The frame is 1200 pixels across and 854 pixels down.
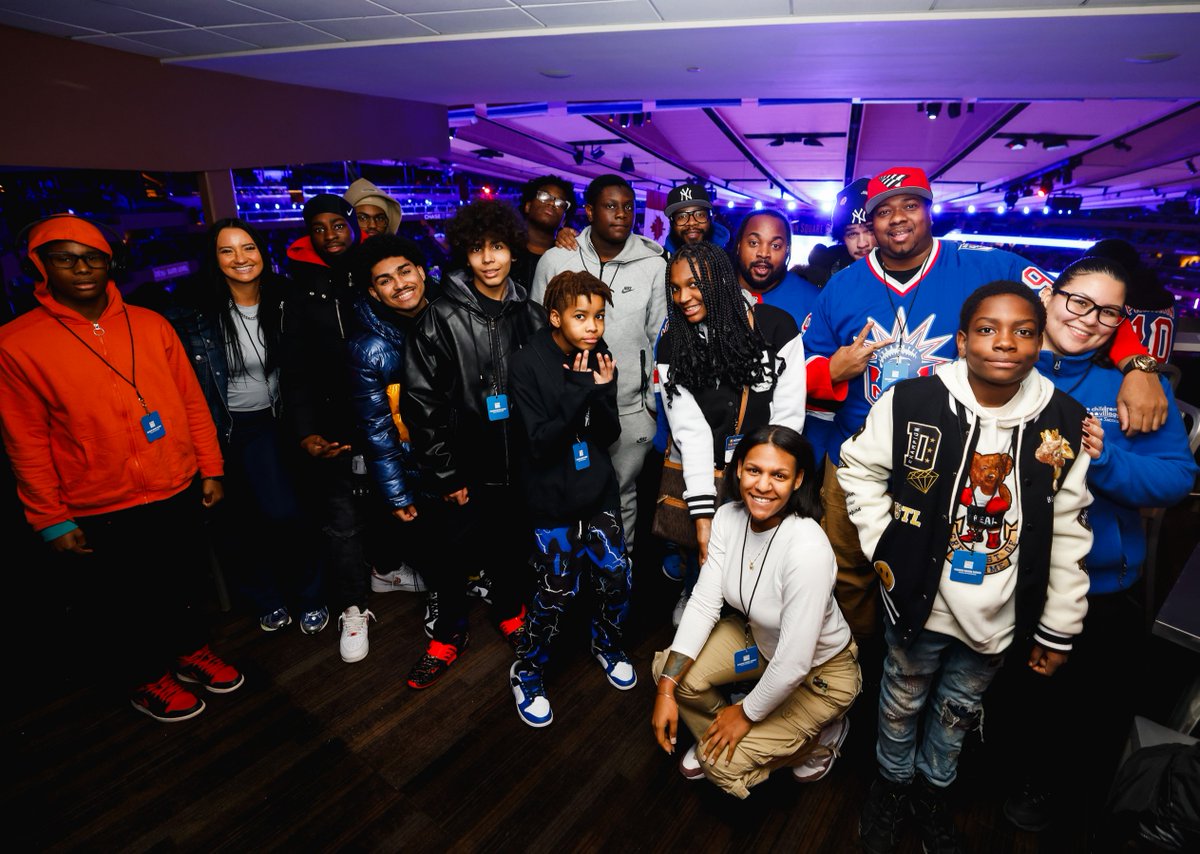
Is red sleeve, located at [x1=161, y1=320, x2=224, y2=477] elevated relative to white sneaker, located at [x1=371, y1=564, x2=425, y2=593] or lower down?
elevated

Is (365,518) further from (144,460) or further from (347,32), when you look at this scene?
(347,32)

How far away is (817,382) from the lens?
2189mm

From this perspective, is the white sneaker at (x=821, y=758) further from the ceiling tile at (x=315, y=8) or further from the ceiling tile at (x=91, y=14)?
the ceiling tile at (x=91, y=14)

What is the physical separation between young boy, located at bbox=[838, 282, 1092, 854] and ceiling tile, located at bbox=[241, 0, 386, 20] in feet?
8.44

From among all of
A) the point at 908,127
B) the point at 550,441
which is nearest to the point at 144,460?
the point at 550,441

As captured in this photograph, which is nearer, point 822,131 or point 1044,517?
point 1044,517

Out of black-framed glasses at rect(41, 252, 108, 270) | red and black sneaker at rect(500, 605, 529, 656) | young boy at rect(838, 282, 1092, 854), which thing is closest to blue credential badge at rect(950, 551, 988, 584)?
young boy at rect(838, 282, 1092, 854)

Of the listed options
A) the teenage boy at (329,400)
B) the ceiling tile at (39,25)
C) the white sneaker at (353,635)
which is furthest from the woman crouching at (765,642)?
the ceiling tile at (39,25)

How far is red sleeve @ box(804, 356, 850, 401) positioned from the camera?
218cm

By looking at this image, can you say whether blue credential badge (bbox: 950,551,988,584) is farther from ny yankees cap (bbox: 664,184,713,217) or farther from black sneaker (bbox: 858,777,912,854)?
ny yankees cap (bbox: 664,184,713,217)

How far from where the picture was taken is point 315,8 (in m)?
2.39

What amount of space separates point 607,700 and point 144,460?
6.59 ft

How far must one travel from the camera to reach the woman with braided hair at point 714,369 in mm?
2000

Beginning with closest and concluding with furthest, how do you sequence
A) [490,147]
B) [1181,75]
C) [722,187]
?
[1181,75], [490,147], [722,187]
